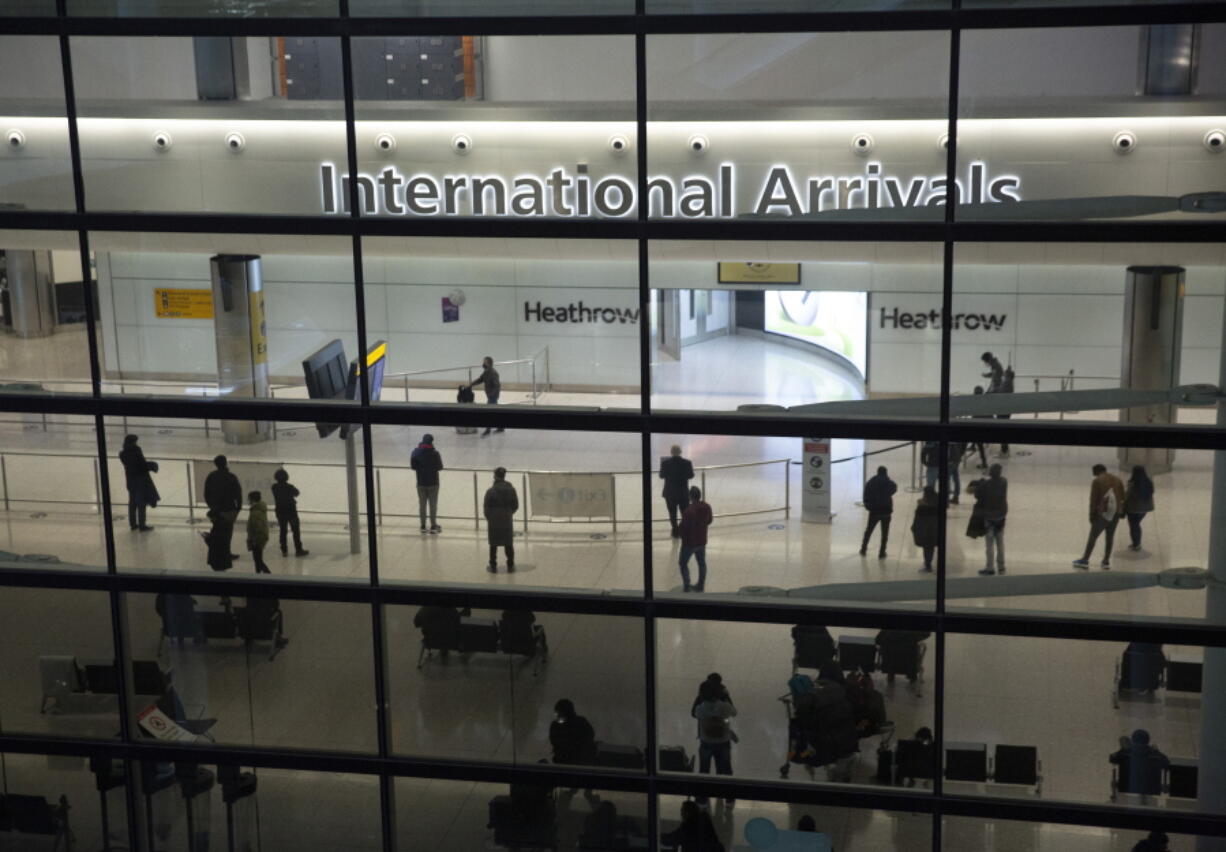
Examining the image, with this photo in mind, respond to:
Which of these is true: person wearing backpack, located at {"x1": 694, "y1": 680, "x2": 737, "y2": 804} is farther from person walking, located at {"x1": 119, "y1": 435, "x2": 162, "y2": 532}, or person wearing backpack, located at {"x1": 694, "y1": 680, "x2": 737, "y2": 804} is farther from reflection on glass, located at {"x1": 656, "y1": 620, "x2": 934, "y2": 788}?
person walking, located at {"x1": 119, "y1": 435, "x2": 162, "y2": 532}

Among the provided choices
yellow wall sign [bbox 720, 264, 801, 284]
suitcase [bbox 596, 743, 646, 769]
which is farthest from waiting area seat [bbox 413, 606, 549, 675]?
yellow wall sign [bbox 720, 264, 801, 284]

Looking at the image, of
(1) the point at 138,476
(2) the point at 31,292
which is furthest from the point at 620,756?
(2) the point at 31,292

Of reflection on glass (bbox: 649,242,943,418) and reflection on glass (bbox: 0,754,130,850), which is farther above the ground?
reflection on glass (bbox: 649,242,943,418)

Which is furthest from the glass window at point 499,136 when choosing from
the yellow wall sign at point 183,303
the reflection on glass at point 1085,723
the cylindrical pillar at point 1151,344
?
the reflection on glass at point 1085,723

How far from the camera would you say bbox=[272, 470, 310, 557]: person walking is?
11352 millimetres

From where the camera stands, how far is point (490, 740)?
37.6ft

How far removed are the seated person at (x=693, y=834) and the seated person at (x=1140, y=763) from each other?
313 centimetres

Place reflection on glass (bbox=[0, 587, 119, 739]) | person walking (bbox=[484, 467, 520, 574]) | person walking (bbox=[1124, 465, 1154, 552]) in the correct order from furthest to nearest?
reflection on glass (bbox=[0, 587, 119, 739])
person walking (bbox=[484, 467, 520, 574])
person walking (bbox=[1124, 465, 1154, 552])

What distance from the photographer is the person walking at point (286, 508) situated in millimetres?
11352

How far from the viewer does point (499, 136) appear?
10656mm

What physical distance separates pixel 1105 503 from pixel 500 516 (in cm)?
455

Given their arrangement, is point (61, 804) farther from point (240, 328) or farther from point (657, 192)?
point (657, 192)

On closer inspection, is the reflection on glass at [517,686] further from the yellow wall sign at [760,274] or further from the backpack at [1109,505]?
the backpack at [1109,505]

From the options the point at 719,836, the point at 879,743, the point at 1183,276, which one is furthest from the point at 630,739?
the point at 1183,276
